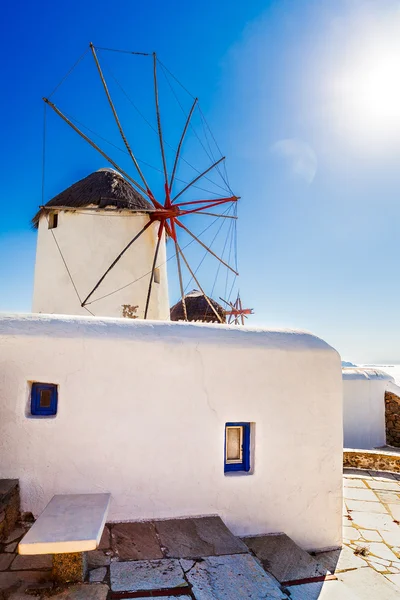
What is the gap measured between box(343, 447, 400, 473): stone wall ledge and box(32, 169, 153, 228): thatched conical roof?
6.50 meters

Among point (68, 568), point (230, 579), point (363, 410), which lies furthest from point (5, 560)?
point (363, 410)

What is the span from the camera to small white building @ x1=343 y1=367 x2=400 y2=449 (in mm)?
9117

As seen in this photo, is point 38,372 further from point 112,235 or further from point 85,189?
point 85,189

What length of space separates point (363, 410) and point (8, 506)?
8.37m

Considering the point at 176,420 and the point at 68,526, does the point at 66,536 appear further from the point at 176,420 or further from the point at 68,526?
the point at 176,420

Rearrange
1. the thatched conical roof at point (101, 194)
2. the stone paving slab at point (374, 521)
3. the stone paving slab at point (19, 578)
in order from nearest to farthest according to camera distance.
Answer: the stone paving slab at point (19, 578), the stone paving slab at point (374, 521), the thatched conical roof at point (101, 194)

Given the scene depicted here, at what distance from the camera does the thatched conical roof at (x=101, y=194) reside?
30.3 feet

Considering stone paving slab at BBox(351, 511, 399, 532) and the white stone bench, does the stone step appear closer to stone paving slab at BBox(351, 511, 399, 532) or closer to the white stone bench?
the white stone bench

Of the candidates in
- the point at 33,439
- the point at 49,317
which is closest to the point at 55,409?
the point at 33,439

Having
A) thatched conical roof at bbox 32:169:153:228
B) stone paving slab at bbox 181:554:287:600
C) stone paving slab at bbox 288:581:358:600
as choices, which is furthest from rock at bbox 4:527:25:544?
thatched conical roof at bbox 32:169:153:228

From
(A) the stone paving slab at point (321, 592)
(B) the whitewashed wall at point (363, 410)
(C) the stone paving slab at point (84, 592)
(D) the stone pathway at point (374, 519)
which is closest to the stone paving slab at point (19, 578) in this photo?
(C) the stone paving slab at point (84, 592)

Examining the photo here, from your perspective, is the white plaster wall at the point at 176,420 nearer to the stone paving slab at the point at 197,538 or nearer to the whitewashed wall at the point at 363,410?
the stone paving slab at the point at 197,538

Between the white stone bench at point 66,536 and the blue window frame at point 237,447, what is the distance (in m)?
1.36

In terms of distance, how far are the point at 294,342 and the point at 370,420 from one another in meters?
6.65
